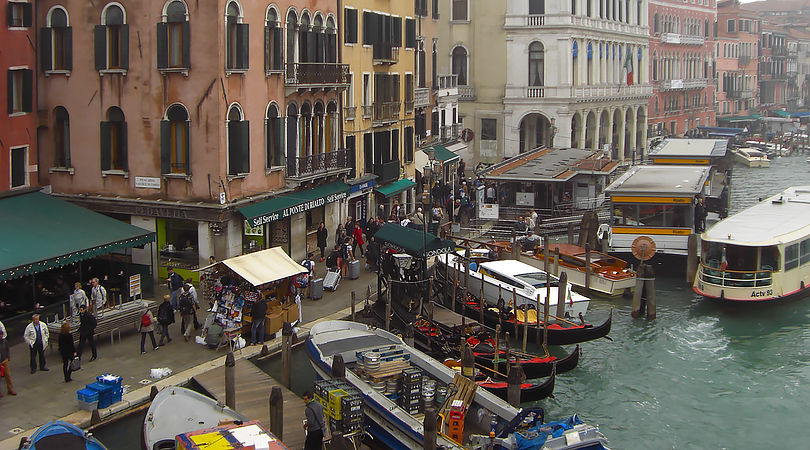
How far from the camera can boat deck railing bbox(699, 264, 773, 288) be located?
30.7 m

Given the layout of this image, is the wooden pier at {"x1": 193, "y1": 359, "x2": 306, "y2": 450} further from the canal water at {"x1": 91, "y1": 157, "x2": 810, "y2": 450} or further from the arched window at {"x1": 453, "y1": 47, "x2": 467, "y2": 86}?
the arched window at {"x1": 453, "y1": 47, "x2": 467, "y2": 86}

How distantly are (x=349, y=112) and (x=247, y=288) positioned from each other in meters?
14.1

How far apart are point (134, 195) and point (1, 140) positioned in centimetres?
429

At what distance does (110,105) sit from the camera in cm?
2839

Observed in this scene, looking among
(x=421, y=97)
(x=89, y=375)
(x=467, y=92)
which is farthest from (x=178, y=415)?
(x=467, y=92)

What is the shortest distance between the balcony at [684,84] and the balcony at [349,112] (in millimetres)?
52647

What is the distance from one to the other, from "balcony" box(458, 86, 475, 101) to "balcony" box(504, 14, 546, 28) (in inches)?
194

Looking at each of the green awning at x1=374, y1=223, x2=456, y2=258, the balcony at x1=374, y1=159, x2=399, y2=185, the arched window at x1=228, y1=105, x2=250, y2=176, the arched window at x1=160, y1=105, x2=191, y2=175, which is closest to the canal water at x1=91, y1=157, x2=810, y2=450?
the green awning at x1=374, y1=223, x2=456, y2=258

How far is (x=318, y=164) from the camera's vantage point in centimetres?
3269

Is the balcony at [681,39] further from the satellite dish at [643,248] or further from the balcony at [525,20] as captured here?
the satellite dish at [643,248]

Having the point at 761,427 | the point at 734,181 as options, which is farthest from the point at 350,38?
the point at 734,181

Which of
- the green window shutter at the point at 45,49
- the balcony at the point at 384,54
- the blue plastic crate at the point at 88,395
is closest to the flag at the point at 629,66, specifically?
the balcony at the point at 384,54

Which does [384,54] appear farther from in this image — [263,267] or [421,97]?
[263,267]

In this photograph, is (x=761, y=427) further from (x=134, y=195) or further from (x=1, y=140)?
(x=1, y=140)
